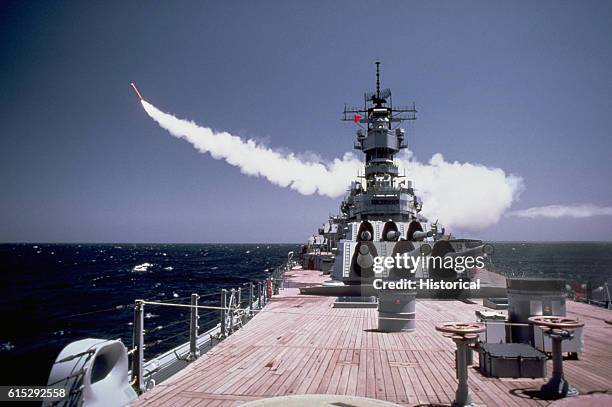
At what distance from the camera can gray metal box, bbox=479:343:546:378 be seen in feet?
19.4

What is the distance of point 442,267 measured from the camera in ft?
51.0

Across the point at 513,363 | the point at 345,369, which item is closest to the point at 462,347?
the point at 513,363

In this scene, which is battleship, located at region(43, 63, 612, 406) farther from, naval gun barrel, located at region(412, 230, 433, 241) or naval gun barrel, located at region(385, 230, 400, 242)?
naval gun barrel, located at region(385, 230, 400, 242)

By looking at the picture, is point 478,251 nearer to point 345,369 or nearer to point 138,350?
point 345,369

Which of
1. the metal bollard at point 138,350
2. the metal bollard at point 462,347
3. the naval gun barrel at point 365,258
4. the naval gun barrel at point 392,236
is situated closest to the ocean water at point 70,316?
the metal bollard at point 138,350

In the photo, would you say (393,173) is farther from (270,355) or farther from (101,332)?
(270,355)

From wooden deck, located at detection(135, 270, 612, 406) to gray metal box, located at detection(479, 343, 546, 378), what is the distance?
127mm

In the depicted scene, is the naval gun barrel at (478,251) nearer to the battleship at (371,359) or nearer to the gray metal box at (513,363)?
the battleship at (371,359)

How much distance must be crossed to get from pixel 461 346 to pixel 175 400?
3.76 metres

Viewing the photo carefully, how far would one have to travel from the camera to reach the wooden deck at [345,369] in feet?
17.6

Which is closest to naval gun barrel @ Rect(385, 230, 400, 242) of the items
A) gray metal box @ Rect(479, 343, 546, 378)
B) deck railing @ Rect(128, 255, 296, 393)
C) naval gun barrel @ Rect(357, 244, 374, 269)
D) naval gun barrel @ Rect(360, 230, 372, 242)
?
naval gun barrel @ Rect(360, 230, 372, 242)

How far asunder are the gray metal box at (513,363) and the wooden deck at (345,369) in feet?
0.42

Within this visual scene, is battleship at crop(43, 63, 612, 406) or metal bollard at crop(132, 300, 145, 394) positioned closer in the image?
battleship at crop(43, 63, 612, 406)

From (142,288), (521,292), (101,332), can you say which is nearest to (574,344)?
(521,292)
